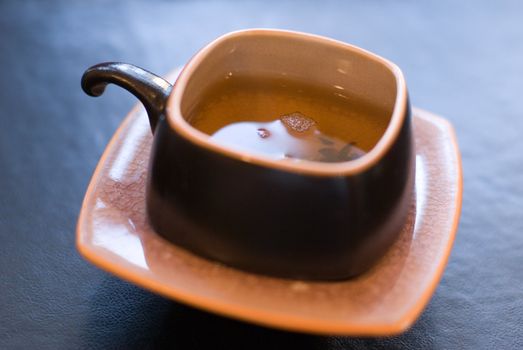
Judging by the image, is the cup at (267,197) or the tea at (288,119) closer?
the cup at (267,197)

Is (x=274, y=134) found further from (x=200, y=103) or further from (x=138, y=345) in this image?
(x=138, y=345)

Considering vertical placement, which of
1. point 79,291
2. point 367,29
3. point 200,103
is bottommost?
point 79,291

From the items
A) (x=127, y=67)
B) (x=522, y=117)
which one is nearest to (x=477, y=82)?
(x=522, y=117)

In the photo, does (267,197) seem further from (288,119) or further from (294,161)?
(288,119)

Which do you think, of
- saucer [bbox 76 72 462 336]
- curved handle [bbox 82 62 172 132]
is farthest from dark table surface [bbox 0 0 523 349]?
curved handle [bbox 82 62 172 132]

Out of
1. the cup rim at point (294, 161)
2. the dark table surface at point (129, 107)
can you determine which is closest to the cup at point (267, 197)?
the cup rim at point (294, 161)

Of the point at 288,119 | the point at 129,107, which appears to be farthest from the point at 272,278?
the point at 129,107

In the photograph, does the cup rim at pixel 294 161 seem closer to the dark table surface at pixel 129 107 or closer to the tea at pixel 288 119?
the tea at pixel 288 119
